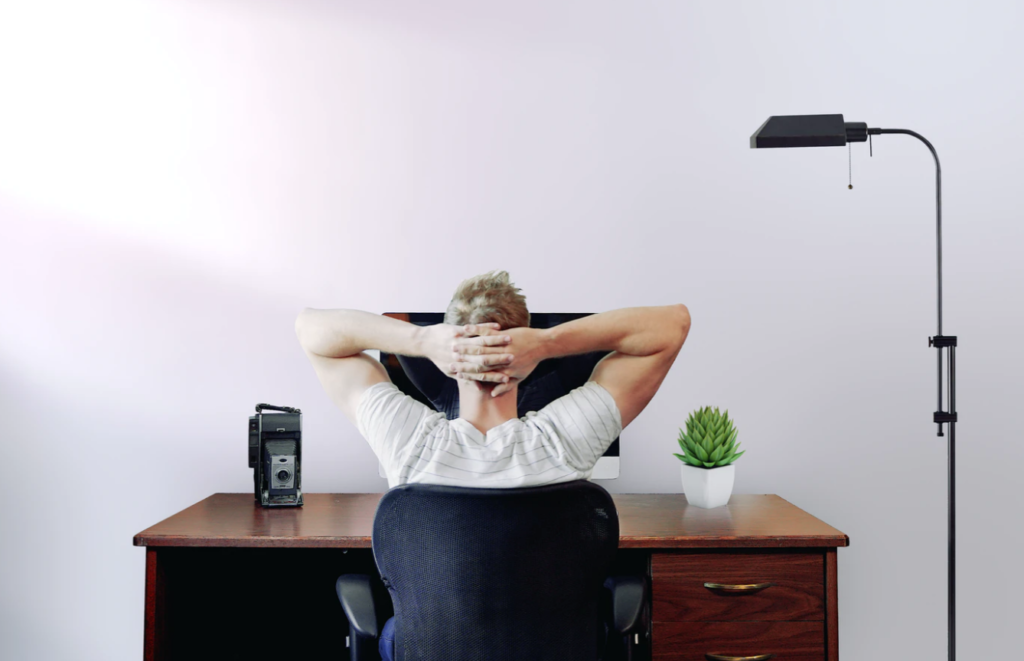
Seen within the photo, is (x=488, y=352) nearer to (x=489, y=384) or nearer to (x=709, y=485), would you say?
(x=489, y=384)

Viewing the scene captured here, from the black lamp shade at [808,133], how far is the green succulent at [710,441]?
0.72m

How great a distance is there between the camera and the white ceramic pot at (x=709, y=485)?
6.39ft

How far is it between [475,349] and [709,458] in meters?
0.93

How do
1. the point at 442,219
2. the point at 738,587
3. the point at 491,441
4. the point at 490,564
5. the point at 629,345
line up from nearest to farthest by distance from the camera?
the point at 490,564
the point at 491,441
the point at 629,345
the point at 738,587
the point at 442,219

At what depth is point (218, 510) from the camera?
76.8 inches

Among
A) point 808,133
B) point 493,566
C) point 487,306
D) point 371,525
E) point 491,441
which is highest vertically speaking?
point 808,133

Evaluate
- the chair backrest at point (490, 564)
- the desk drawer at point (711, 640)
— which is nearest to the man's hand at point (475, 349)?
the chair backrest at point (490, 564)

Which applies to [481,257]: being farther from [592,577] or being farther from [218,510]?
[592,577]

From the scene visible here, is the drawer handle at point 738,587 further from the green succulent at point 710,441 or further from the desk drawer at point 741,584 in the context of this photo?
the green succulent at point 710,441

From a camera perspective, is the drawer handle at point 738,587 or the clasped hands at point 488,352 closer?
the clasped hands at point 488,352

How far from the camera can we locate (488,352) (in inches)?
51.9

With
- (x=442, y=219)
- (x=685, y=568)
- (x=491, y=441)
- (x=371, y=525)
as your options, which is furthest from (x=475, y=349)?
(x=442, y=219)

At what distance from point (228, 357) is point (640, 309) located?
4.66 ft

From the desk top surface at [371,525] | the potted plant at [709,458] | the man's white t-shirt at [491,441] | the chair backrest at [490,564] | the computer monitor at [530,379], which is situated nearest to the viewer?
the chair backrest at [490,564]
